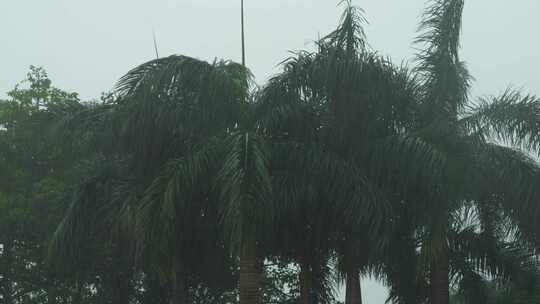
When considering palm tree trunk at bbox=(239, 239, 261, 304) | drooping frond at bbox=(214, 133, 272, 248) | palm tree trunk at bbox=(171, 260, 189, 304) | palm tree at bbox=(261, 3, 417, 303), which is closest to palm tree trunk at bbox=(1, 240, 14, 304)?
palm tree trunk at bbox=(171, 260, 189, 304)

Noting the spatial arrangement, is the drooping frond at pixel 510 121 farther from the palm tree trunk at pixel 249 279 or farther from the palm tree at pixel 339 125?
the palm tree trunk at pixel 249 279

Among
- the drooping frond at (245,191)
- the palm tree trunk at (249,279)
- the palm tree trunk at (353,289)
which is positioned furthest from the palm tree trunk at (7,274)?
the drooping frond at (245,191)

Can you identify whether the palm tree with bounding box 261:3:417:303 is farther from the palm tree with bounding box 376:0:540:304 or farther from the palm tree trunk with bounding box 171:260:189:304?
the palm tree trunk with bounding box 171:260:189:304

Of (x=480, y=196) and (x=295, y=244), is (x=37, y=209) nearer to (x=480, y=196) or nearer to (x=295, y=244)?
(x=295, y=244)

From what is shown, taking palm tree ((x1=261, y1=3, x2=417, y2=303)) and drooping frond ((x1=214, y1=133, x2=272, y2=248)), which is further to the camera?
palm tree ((x1=261, y1=3, x2=417, y2=303))

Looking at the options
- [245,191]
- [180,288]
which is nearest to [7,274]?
[180,288]

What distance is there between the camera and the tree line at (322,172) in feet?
42.9

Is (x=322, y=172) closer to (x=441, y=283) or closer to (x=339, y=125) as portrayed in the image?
(x=339, y=125)

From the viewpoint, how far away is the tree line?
42.9 ft

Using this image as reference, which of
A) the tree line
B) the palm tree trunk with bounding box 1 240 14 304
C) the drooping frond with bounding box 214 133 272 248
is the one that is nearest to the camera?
the drooping frond with bounding box 214 133 272 248

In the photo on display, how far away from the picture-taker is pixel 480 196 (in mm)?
14789

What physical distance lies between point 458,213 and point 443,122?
1.67 metres

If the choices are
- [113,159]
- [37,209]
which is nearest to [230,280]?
[113,159]

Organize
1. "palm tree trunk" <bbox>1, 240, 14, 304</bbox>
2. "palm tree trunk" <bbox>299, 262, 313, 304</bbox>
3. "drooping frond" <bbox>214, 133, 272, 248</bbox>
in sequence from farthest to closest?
"palm tree trunk" <bbox>1, 240, 14, 304</bbox>
"palm tree trunk" <bbox>299, 262, 313, 304</bbox>
"drooping frond" <bbox>214, 133, 272, 248</bbox>
